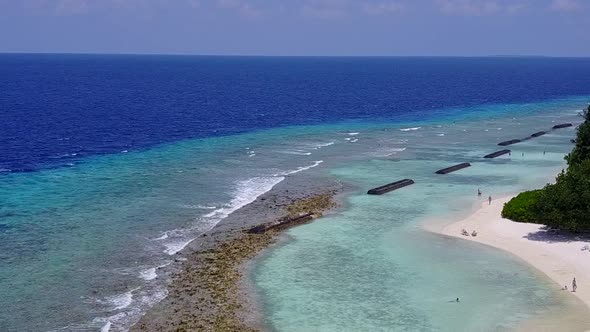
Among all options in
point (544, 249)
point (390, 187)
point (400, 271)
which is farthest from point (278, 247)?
point (390, 187)

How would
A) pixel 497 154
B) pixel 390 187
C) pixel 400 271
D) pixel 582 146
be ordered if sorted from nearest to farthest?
pixel 400 271
pixel 582 146
pixel 390 187
pixel 497 154

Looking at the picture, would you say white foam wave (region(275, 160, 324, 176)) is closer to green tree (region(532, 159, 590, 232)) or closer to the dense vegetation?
the dense vegetation

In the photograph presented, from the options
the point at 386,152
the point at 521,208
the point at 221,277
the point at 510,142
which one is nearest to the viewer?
the point at 221,277

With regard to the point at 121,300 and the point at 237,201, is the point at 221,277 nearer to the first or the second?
the point at 121,300

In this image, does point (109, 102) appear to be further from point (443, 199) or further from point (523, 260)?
point (523, 260)

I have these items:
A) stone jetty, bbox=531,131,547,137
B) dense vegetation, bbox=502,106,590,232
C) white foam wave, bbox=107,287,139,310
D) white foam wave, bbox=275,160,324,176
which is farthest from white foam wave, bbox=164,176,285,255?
stone jetty, bbox=531,131,547,137

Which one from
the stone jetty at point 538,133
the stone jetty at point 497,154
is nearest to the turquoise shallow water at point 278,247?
the stone jetty at point 497,154

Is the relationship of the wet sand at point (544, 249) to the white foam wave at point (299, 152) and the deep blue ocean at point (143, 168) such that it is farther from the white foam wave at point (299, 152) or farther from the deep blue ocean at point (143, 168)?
the white foam wave at point (299, 152)
